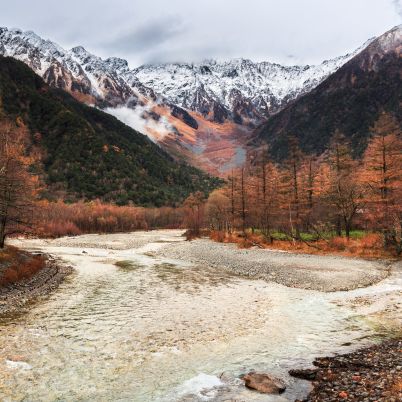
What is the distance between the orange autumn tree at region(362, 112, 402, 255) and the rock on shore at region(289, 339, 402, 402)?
31921mm

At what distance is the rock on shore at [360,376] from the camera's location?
33.7ft

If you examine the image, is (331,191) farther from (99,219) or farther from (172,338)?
(99,219)

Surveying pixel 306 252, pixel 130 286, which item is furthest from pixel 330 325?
pixel 306 252

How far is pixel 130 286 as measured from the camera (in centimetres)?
2869

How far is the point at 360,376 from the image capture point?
11609mm

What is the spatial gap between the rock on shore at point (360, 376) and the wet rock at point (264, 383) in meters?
0.91

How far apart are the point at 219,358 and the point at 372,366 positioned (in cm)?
522

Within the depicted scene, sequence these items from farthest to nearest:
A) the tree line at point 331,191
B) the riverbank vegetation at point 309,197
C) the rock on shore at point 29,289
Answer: the tree line at point 331,191, the riverbank vegetation at point 309,197, the rock on shore at point 29,289

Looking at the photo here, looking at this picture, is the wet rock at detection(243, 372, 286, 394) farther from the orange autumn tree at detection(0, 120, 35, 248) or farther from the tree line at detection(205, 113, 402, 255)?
the tree line at detection(205, 113, 402, 255)

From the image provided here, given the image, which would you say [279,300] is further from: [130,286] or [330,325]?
[130,286]

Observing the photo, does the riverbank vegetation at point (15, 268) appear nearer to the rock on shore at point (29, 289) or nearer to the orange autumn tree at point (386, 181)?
the rock on shore at point (29, 289)

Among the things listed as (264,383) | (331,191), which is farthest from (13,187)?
(331,191)

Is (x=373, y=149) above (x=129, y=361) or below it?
above

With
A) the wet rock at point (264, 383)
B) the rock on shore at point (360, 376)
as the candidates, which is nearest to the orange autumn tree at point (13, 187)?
the wet rock at point (264, 383)
